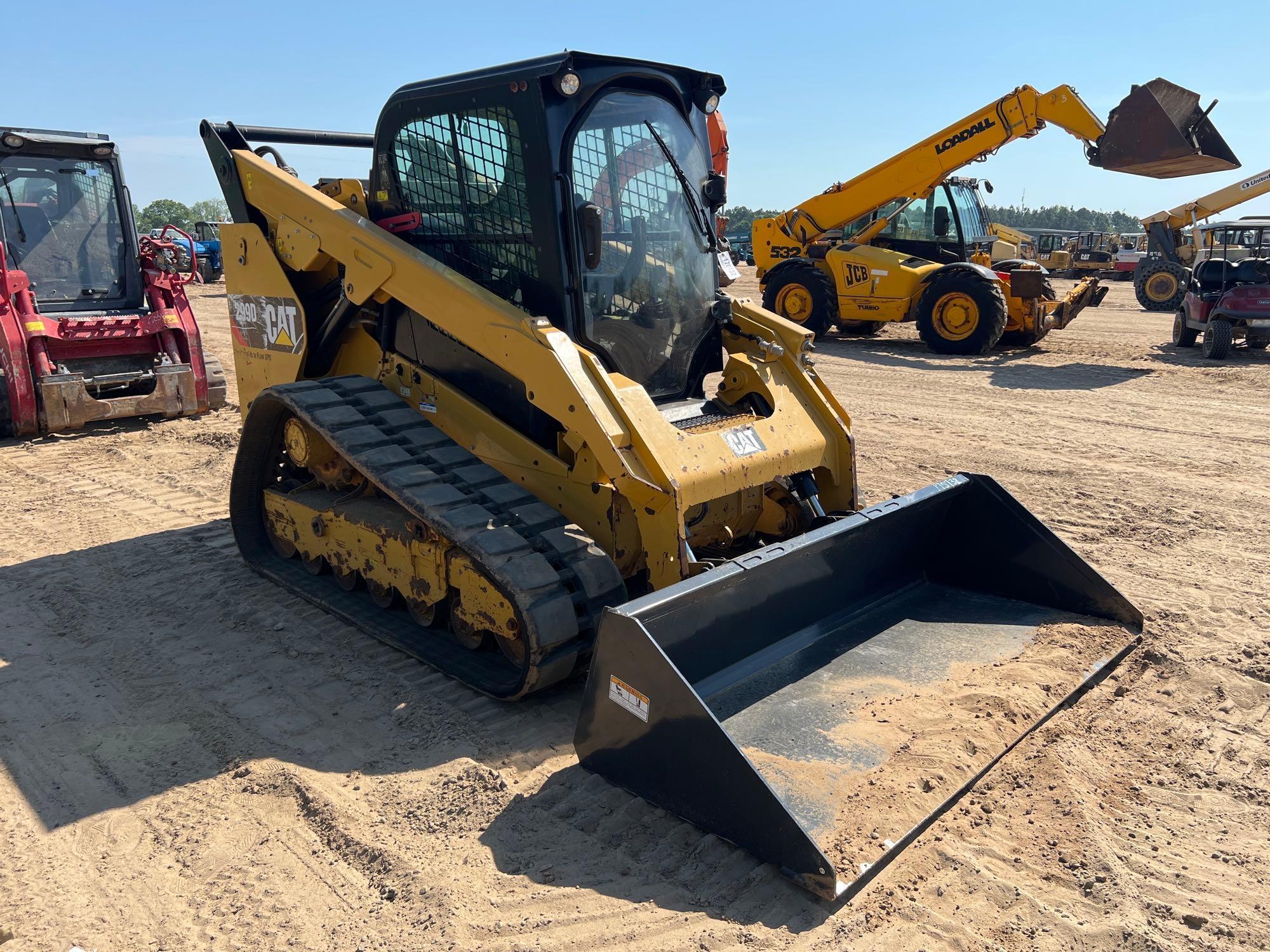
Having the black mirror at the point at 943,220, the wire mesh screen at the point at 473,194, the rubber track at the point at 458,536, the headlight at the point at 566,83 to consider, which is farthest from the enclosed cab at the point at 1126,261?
the rubber track at the point at 458,536

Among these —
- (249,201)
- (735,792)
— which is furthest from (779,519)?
(249,201)

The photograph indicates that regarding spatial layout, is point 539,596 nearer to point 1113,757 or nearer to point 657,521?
point 657,521

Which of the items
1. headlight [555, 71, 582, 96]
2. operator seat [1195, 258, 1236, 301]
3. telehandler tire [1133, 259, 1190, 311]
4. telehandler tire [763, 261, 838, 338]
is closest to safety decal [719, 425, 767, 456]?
headlight [555, 71, 582, 96]

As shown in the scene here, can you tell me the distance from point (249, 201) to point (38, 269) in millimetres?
4837

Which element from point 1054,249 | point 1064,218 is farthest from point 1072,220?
point 1054,249

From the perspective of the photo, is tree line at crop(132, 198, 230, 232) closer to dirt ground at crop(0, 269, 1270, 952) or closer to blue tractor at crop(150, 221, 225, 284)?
blue tractor at crop(150, 221, 225, 284)

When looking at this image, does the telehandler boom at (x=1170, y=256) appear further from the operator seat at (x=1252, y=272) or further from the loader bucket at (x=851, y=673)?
the loader bucket at (x=851, y=673)

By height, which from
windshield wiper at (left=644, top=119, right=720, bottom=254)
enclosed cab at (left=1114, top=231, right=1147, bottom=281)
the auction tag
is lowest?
the auction tag

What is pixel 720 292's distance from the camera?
5008 mm

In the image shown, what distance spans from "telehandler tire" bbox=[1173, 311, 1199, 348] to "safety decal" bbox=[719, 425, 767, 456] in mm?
12808

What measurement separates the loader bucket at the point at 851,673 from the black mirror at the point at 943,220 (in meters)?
10.7

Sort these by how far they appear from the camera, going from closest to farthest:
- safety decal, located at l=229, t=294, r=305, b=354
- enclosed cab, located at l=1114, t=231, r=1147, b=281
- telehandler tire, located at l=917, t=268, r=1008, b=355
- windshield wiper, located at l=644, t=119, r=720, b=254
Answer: windshield wiper, located at l=644, t=119, r=720, b=254 < safety decal, located at l=229, t=294, r=305, b=354 < telehandler tire, located at l=917, t=268, r=1008, b=355 < enclosed cab, located at l=1114, t=231, r=1147, b=281

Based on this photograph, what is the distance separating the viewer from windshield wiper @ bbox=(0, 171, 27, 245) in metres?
8.51

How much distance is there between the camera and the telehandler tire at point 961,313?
12977 mm
